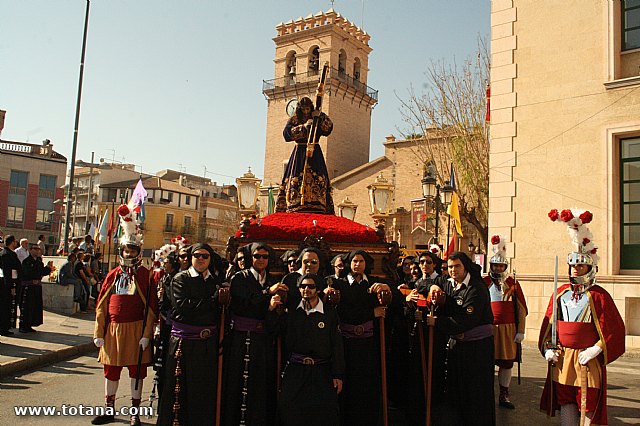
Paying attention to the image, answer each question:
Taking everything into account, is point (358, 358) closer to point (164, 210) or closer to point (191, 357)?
point (191, 357)

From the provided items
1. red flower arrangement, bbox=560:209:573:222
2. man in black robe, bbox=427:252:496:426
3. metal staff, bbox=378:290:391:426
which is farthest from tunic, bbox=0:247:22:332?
red flower arrangement, bbox=560:209:573:222

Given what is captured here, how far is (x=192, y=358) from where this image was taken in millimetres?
5430

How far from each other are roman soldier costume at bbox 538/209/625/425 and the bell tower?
41.9m

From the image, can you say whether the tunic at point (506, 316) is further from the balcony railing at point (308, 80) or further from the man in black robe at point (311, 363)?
the balcony railing at point (308, 80)

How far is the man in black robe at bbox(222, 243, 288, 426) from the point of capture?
5.44 meters

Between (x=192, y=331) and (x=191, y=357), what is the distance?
249 mm

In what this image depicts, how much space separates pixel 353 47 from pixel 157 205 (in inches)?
1033

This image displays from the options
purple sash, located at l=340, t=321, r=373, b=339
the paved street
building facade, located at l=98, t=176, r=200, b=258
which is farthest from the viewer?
building facade, located at l=98, t=176, r=200, b=258

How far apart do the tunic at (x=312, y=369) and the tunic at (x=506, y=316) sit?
3194mm

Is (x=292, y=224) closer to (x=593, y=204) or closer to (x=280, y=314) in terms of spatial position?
(x=280, y=314)

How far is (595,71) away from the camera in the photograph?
1237 centimetres

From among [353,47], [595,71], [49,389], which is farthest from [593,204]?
[353,47]

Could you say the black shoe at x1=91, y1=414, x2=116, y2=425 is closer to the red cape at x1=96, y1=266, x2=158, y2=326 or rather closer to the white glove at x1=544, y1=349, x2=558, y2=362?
the red cape at x1=96, y1=266, x2=158, y2=326

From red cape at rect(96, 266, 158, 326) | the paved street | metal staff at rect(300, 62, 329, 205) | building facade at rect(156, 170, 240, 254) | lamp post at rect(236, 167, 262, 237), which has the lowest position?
the paved street
